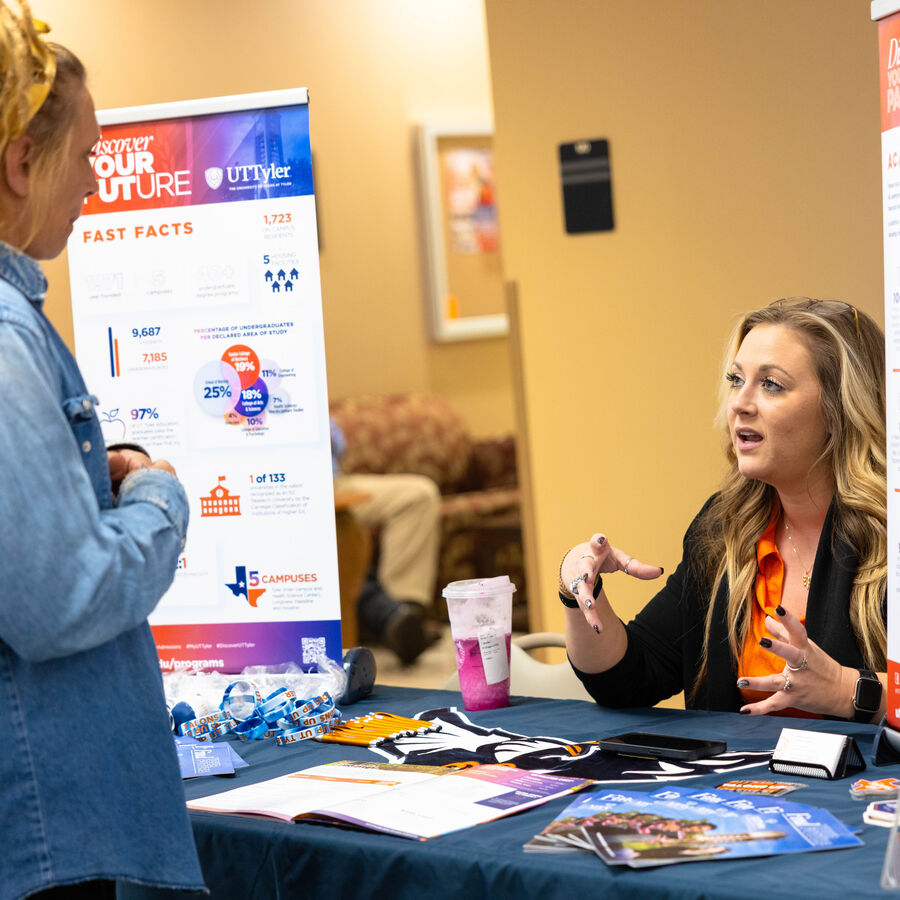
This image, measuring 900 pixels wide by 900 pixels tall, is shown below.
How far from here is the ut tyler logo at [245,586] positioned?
2277 mm

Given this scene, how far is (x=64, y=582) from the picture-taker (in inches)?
40.3

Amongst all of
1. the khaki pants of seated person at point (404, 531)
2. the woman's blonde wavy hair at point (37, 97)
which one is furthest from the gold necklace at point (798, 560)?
the khaki pants of seated person at point (404, 531)

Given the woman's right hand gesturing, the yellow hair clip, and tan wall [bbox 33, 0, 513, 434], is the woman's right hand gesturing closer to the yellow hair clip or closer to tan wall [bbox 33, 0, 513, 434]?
the yellow hair clip

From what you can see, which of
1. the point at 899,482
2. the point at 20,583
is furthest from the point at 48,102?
the point at 899,482

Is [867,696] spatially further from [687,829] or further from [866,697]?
[687,829]

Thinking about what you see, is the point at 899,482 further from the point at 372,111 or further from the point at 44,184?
the point at 372,111

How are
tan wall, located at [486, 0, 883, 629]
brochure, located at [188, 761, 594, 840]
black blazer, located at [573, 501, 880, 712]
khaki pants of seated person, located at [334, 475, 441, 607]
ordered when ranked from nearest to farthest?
brochure, located at [188, 761, 594, 840] → black blazer, located at [573, 501, 880, 712] → tan wall, located at [486, 0, 883, 629] → khaki pants of seated person, located at [334, 475, 441, 607]

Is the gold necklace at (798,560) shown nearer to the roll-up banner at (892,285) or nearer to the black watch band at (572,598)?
the black watch band at (572,598)

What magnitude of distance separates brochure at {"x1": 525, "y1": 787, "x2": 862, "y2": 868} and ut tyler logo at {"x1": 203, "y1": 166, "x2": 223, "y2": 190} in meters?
1.43

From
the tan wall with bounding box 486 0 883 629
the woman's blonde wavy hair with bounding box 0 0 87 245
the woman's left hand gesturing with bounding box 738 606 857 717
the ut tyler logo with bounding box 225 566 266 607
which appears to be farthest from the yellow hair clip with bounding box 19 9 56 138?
the tan wall with bounding box 486 0 883 629

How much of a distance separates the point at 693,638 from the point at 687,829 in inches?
38.3

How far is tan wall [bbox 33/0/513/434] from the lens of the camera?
6.66 m

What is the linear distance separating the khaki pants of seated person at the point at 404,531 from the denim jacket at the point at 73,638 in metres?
5.23

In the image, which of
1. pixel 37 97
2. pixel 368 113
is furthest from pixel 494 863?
pixel 368 113
